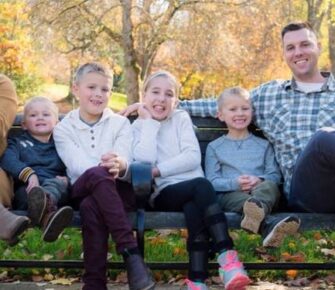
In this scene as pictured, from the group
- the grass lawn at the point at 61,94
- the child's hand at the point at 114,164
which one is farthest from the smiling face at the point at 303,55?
the grass lawn at the point at 61,94

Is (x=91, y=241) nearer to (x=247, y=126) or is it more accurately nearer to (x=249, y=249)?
(x=247, y=126)

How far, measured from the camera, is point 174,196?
12.6 ft

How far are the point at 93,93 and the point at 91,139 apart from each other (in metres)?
0.29

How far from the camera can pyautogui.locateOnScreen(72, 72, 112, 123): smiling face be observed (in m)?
4.24

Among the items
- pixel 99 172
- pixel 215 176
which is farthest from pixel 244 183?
pixel 99 172

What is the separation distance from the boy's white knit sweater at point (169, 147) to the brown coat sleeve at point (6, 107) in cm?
76

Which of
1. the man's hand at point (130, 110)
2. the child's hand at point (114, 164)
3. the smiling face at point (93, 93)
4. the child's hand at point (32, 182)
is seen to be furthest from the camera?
the man's hand at point (130, 110)

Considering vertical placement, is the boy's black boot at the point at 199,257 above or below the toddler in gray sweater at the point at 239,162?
below

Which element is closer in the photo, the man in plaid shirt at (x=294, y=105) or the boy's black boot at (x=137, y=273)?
the boy's black boot at (x=137, y=273)

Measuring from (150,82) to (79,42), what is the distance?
57.5 feet

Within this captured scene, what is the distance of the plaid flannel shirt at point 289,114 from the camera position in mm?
4285

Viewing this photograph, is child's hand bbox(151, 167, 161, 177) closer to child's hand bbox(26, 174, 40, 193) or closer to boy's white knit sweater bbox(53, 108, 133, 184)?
boy's white knit sweater bbox(53, 108, 133, 184)

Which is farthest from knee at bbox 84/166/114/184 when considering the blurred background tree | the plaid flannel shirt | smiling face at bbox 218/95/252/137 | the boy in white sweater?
the blurred background tree

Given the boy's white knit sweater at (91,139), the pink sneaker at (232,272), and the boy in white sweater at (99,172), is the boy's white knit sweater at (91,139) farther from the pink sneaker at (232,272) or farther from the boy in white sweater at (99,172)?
the pink sneaker at (232,272)
